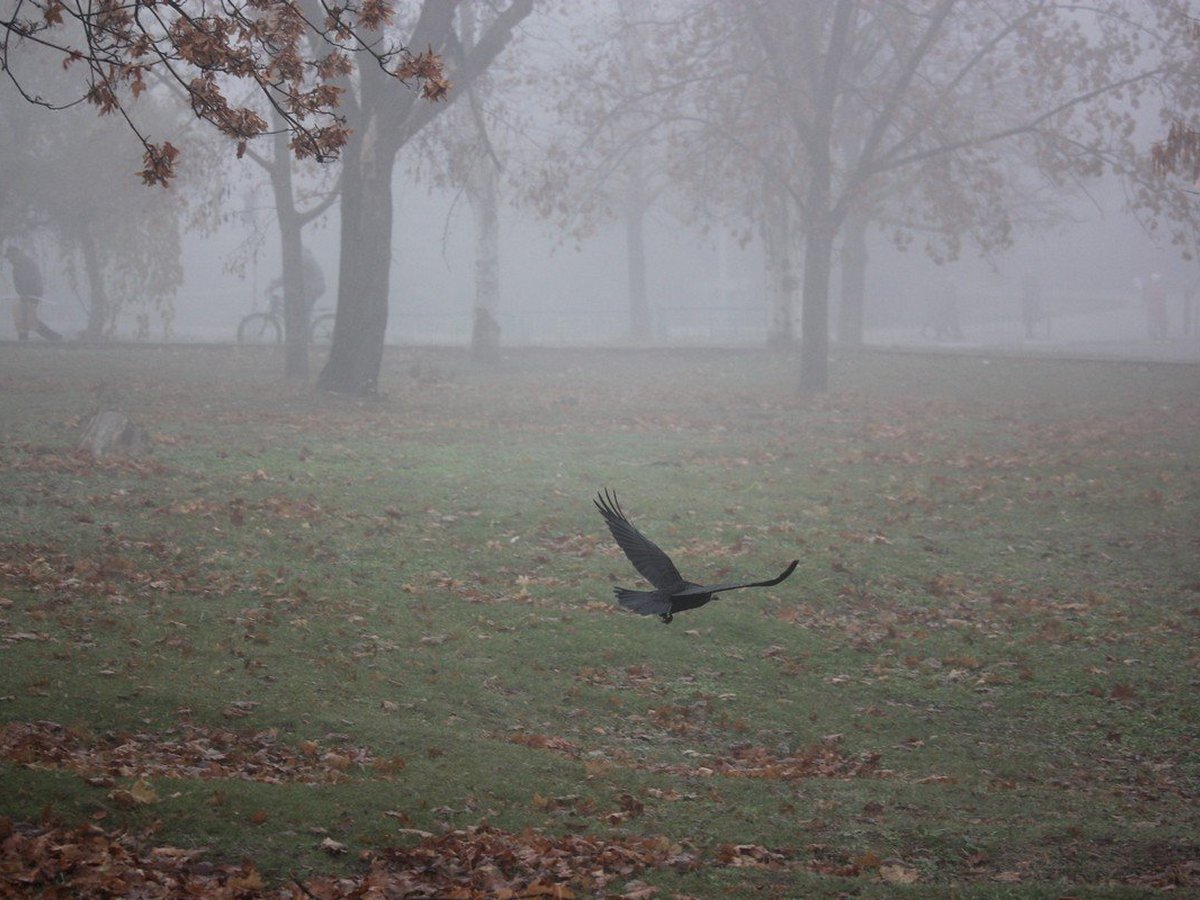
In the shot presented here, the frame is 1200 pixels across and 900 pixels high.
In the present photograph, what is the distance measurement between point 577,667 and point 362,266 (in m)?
12.0

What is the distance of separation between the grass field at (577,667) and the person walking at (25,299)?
9.59m

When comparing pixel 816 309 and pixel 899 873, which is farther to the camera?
pixel 816 309

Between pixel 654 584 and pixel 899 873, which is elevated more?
pixel 654 584

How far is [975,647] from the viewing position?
8.96m

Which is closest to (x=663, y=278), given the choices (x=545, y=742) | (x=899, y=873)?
(x=545, y=742)

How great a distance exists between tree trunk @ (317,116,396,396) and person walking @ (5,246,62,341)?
990cm

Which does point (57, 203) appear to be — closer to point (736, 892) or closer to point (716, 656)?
point (716, 656)

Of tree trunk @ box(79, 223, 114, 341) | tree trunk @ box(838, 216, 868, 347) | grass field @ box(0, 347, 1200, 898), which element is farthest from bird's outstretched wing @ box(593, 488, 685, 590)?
tree trunk @ box(838, 216, 868, 347)

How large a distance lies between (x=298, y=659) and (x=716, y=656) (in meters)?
3.02

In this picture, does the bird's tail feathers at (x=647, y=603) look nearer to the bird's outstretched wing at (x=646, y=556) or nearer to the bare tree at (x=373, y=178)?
the bird's outstretched wing at (x=646, y=556)

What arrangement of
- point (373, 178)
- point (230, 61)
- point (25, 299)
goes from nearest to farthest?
point (230, 61) < point (373, 178) < point (25, 299)

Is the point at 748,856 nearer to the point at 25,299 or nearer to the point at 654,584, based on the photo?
the point at 654,584

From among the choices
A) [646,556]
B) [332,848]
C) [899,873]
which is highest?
[646,556]

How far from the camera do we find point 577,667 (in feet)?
26.8
